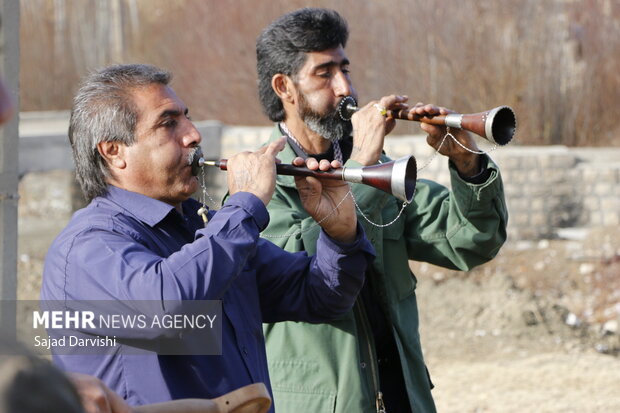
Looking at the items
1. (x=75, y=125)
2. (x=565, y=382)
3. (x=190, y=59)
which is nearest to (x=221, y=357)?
(x=75, y=125)

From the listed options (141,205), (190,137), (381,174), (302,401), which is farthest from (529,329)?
(141,205)

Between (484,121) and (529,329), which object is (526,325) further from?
(484,121)

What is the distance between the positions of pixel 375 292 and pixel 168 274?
112 cm

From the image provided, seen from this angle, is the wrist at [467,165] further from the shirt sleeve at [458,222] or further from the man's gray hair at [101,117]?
the man's gray hair at [101,117]

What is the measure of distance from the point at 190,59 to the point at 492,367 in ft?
33.2

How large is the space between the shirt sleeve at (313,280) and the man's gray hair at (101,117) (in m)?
0.51

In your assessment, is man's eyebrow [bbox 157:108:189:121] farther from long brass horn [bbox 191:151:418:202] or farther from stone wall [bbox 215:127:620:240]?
stone wall [bbox 215:127:620:240]

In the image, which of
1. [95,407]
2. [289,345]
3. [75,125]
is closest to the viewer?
[95,407]

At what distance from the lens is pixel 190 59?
16.9 m

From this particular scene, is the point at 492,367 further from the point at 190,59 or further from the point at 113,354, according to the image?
the point at 190,59

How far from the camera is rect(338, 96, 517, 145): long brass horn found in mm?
3541

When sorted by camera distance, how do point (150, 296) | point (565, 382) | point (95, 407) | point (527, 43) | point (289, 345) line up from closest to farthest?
point (95, 407), point (150, 296), point (289, 345), point (565, 382), point (527, 43)

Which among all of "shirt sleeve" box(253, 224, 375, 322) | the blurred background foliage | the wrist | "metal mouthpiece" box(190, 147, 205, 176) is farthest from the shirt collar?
the blurred background foliage

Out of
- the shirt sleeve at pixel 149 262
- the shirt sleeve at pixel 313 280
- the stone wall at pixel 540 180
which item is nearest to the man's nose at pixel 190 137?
the shirt sleeve at pixel 149 262
